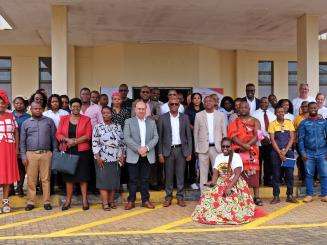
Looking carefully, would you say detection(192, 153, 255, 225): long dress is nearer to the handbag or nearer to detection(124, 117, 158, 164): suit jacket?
detection(124, 117, 158, 164): suit jacket

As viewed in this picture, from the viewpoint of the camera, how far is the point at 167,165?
860cm

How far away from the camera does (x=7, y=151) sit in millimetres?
8203

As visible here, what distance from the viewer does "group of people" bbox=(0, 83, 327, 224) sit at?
8039mm

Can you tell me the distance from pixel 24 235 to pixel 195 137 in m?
3.36

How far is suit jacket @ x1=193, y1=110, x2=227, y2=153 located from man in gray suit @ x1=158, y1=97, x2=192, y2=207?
0.52 ft

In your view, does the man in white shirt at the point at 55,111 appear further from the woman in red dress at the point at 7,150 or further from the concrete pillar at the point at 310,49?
the concrete pillar at the point at 310,49

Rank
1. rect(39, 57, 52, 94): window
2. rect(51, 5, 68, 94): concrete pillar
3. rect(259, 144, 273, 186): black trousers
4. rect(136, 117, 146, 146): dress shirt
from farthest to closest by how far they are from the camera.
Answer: rect(39, 57, 52, 94): window < rect(51, 5, 68, 94): concrete pillar < rect(259, 144, 273, 186): black trousers < rect(136, 117, 146, 146): dress shirt

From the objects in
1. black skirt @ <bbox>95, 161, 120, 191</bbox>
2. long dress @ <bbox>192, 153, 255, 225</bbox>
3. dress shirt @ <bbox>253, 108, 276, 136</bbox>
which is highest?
dress shirt @ <bbox>253, 108, 276, 136</bbox>

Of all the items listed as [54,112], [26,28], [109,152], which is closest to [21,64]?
[26,28]

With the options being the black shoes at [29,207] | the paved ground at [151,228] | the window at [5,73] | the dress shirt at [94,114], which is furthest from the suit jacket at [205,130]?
the window at [5,73]

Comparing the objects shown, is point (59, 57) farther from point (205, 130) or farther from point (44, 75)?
point (44, 75)

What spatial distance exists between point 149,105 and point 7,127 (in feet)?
8.33

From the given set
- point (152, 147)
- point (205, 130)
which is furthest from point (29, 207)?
point (205, 130)

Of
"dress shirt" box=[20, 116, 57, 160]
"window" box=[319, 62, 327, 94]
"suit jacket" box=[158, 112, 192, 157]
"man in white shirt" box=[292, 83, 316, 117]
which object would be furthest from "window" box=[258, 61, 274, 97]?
"dress shirt" box=[20, 116, 57, 160]
